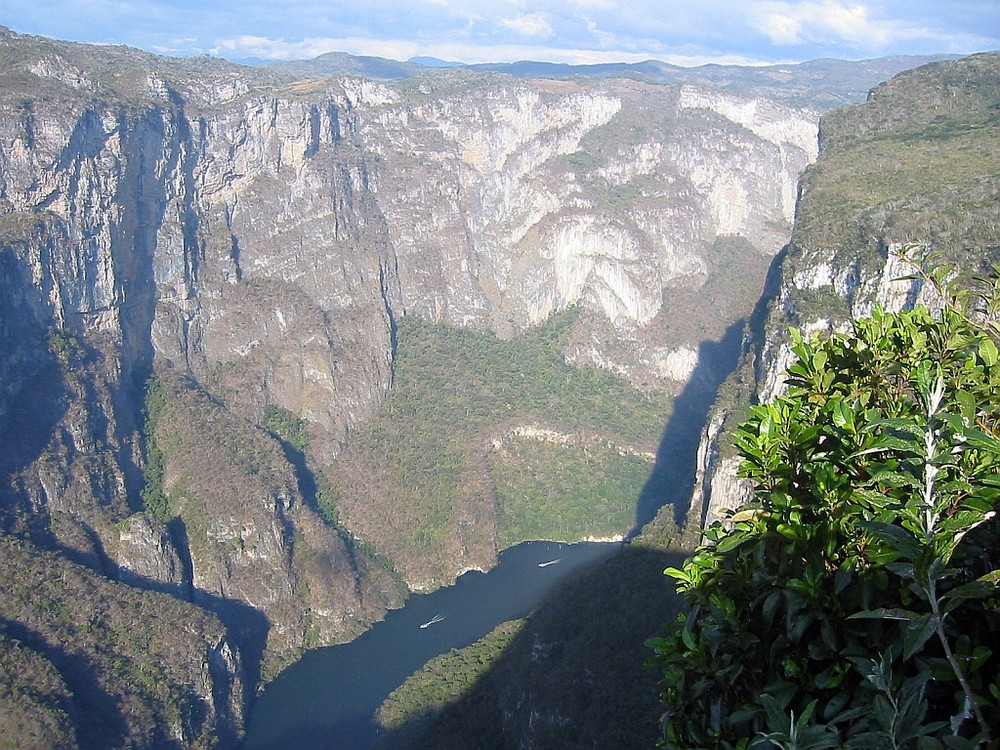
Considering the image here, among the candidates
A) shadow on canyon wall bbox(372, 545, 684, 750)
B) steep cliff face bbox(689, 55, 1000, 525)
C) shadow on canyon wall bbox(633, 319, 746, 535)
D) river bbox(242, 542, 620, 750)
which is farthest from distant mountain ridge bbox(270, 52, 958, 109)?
shadow on canyon wall bbox(372, 545, 684, 750)

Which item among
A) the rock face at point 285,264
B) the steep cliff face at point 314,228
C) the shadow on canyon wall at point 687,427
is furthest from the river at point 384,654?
the shadow on canyon wall at point 687,427

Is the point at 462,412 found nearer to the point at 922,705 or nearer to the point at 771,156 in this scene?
the point at 771,156

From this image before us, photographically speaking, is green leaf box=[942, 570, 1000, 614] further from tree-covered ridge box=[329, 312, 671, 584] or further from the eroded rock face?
tree-covered ridge box=[329, 312, 671, 584]

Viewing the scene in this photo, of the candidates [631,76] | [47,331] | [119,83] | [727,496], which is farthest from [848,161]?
[631,76]

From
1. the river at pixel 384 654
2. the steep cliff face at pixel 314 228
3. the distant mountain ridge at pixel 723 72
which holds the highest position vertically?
the distant mountain ridge at pixel 723 72

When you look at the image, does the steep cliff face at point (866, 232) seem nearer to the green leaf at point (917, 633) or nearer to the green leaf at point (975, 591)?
the green leaf at point (975, 591)

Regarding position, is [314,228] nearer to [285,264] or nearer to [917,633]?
[285,264]
